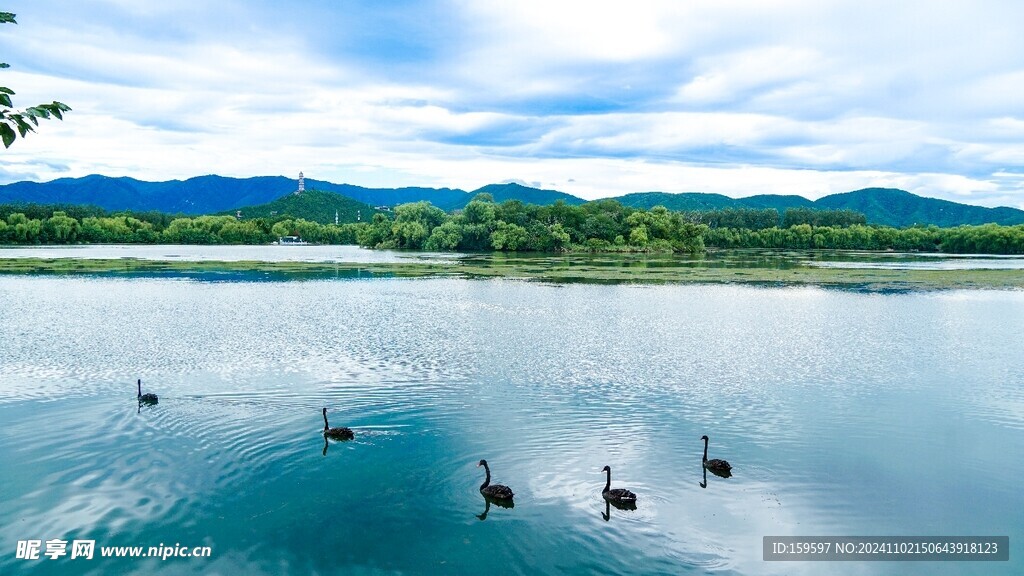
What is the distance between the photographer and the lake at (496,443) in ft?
37.4

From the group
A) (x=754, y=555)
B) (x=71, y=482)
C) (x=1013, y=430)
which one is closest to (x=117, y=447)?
(x=71, y=482)

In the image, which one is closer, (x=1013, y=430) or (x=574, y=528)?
(x=574, y=528)

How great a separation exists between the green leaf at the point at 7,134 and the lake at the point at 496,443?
8.19m

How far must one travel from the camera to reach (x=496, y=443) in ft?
53.3

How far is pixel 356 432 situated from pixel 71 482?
19.9 feet

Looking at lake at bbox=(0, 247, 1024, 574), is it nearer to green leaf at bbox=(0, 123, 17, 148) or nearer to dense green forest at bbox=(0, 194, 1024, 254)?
green leaf at bbox=(0, 123, 17, 148)

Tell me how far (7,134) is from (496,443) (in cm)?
1324

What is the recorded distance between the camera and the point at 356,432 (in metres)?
16.9

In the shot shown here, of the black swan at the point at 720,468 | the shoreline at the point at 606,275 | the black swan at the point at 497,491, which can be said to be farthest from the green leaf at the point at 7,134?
the shoreline at the point at 606,275

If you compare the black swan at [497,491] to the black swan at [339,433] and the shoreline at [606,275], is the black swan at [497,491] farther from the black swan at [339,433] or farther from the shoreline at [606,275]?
the shoreline at [606,275]

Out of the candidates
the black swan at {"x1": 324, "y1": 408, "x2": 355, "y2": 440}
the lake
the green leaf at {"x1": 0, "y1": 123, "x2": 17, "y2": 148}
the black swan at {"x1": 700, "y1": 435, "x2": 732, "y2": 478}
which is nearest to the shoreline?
the lake

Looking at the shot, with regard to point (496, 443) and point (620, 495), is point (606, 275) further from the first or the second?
point (620, 495)

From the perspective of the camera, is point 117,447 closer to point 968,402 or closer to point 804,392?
point 804,392

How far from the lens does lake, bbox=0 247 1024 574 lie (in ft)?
37.4
